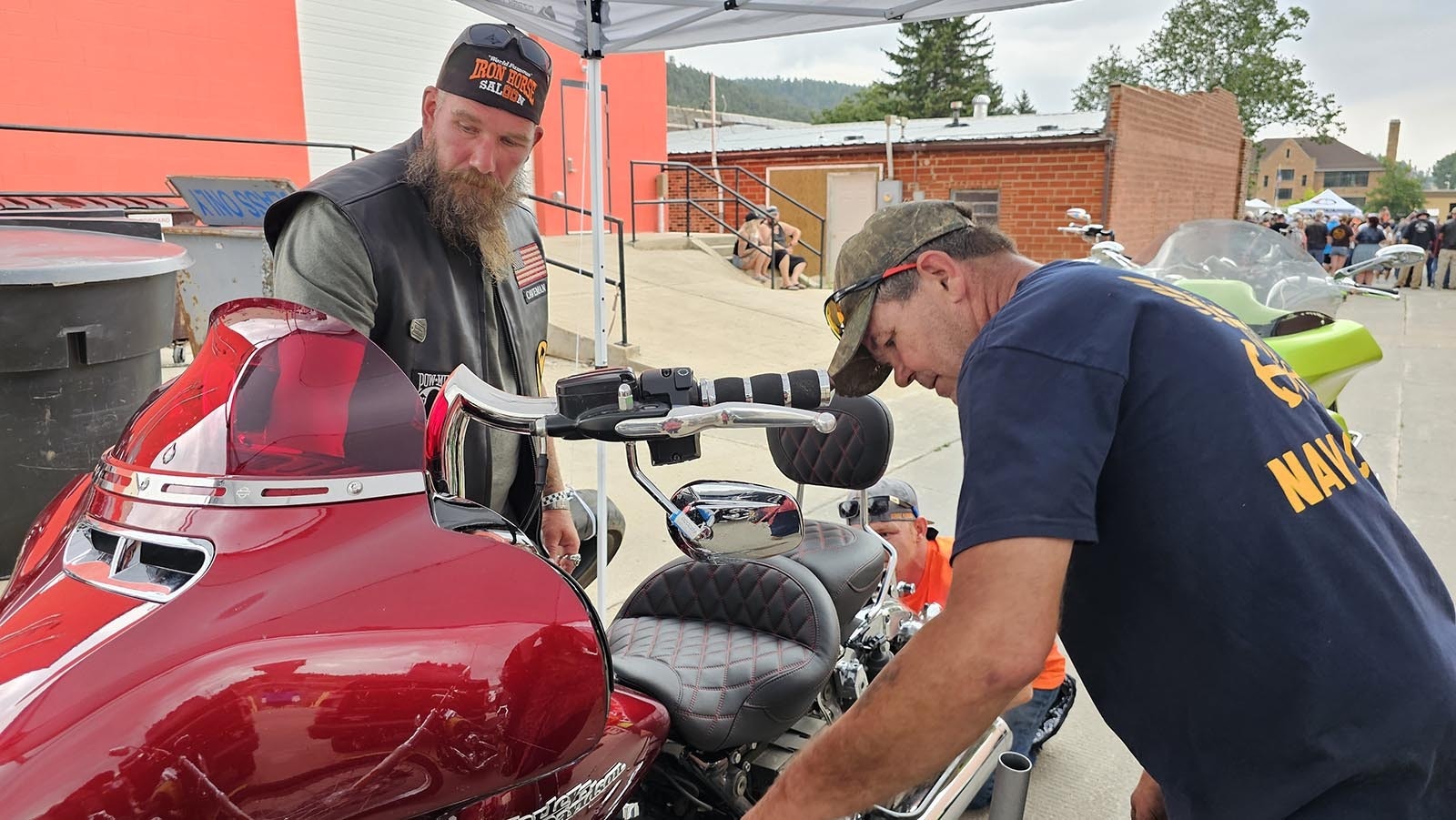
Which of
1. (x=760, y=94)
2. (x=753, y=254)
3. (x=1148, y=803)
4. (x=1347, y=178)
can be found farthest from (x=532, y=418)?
(x=760, y=94)

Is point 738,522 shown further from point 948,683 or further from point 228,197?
point 228,197

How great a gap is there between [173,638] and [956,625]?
0.82m

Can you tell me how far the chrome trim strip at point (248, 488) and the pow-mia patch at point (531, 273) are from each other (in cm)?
145

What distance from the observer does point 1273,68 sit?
112 feet

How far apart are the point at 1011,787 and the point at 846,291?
3.27ft

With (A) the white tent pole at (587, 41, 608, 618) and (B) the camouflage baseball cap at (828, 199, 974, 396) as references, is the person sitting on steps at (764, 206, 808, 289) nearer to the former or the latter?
(A) the white tent pole at (587, 41, 608, 618)

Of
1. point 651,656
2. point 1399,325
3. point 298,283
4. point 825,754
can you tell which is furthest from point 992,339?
point 1399,325

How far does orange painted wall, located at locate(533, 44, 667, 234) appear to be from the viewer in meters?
12.5

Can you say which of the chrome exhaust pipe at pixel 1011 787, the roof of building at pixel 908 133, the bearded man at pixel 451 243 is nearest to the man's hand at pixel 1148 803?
the chrome exhaust pipe at pixel 1011 787

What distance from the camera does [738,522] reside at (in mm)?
1395

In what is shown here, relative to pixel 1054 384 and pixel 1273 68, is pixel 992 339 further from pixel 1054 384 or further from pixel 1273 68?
pixel 1273 68

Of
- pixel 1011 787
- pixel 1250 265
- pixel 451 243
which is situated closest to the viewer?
pixel 1011 787

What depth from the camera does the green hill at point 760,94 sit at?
88.3 m

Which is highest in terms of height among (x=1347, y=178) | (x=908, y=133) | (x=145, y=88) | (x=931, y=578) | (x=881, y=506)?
(x=1347, y=178)
